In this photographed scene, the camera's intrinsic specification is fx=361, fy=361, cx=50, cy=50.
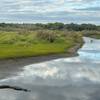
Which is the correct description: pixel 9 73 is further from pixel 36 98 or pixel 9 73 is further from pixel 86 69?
pixel 36 98

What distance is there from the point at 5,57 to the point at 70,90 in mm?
24962

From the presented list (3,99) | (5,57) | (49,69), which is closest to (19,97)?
(3,99)

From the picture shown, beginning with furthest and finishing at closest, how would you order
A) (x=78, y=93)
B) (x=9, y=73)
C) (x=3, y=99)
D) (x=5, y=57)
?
1. (x=5, y=57)
2. (x=9, y=73)
3. (x=78, y=93)
4. (x=3, y=99)

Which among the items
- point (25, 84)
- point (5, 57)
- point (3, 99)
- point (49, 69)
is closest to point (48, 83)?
point (25, 84)

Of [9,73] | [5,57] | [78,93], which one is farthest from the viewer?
[5,57]

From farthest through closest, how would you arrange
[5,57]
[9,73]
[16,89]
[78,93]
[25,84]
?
[5,57] < [9,73] < [25,84] < [16,89] < [78,93]

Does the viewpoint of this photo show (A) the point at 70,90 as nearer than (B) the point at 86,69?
Yes

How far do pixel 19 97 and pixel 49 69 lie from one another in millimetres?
15578

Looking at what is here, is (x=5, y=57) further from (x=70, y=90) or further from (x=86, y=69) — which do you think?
(x=70, y=90)

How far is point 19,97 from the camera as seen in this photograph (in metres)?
24.8

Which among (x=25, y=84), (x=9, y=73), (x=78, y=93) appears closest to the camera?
(x=78, y=93)

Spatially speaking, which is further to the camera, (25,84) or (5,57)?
(5,57)

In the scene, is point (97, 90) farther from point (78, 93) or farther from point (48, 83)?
point (48, 83)

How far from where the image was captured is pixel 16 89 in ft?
91.8
